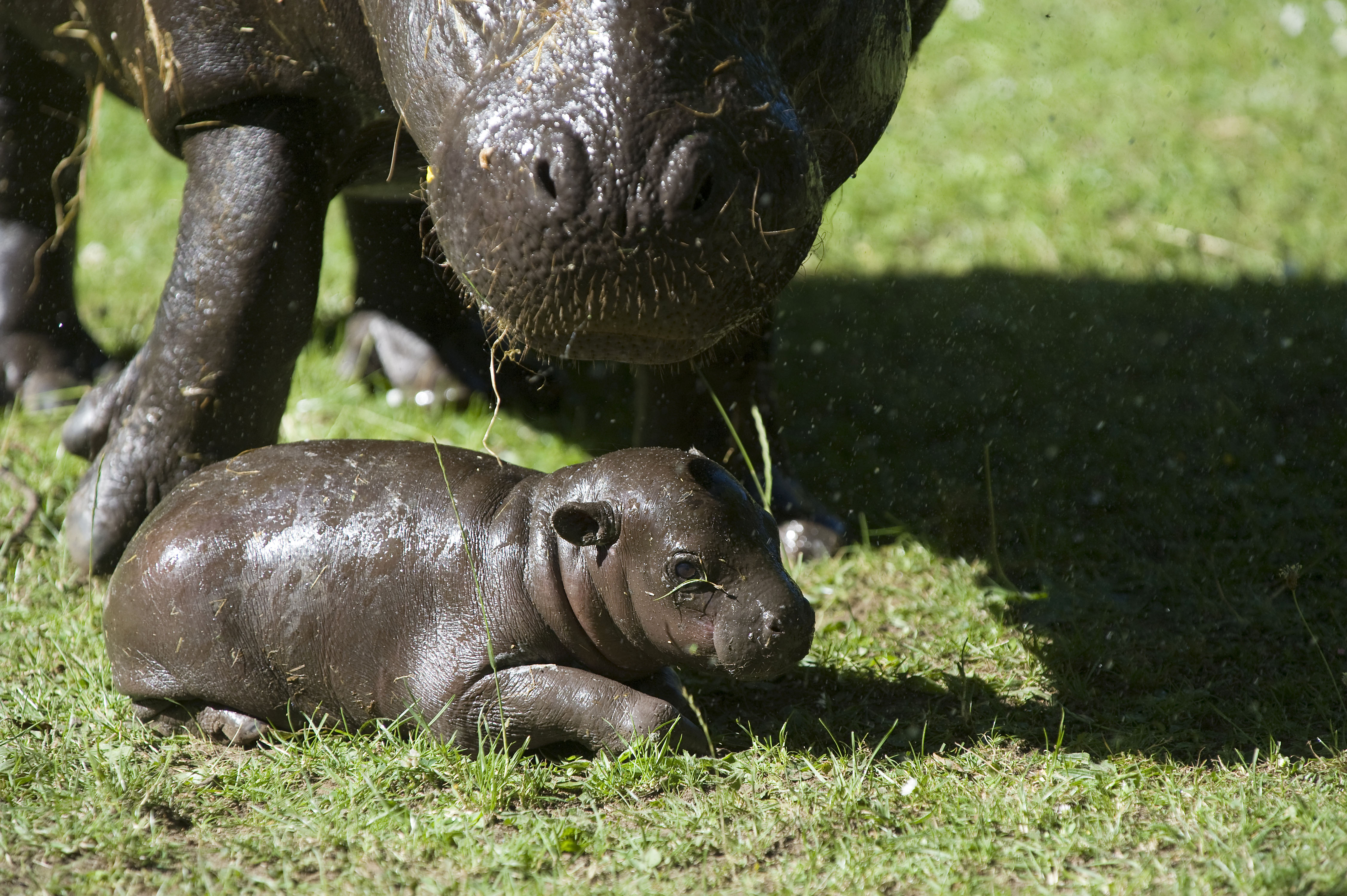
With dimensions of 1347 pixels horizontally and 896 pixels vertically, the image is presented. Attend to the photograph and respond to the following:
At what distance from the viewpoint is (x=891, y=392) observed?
16.7 feet

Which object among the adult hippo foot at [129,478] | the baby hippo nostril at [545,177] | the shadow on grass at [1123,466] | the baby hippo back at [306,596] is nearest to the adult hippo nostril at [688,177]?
the baby hippo nostril at [545,177]

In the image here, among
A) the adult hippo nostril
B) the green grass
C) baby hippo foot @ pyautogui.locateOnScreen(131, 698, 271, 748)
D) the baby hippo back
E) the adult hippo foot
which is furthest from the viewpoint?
the adult hippo foot

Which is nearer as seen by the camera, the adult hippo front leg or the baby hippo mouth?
the baby hippo mouth

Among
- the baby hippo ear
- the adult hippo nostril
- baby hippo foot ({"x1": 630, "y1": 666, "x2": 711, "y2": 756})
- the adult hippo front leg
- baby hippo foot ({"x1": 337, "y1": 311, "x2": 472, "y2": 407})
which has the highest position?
the adult hippo nostril

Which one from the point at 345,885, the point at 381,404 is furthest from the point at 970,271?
the point at 345,885

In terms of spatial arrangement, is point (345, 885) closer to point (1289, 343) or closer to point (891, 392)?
point (891, 392)

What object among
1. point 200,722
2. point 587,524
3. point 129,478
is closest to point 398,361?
point 129,478

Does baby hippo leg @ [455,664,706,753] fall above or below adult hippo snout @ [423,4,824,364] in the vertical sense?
below

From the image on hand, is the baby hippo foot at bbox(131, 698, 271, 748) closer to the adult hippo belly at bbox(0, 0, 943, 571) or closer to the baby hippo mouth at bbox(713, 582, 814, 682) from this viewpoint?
the adult hippo belly at bbox(0, 0, 943, 571)

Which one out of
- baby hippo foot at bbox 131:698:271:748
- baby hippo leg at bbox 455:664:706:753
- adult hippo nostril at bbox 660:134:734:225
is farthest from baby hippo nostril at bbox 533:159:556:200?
baby hippo foot at bbox 131:698:271:748

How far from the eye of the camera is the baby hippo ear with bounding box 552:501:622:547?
8.90ft

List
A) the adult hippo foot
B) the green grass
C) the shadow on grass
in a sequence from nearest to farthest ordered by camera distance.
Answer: the green grass → the shadow on grass → the adult hippo foot

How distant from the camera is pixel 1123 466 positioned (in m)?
4.51

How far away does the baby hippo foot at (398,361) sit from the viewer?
4.97m
